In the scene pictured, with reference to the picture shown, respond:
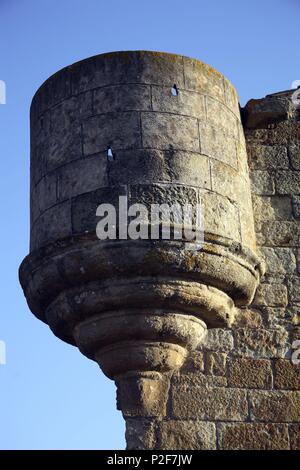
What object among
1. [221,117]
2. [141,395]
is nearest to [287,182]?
[221,117]

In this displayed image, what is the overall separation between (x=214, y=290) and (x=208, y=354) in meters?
0.40

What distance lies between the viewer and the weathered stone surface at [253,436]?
17.4 feet

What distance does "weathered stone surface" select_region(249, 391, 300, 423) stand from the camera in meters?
5.41

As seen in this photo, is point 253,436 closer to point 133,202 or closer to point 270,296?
point 270,296

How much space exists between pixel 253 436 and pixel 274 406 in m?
0.21

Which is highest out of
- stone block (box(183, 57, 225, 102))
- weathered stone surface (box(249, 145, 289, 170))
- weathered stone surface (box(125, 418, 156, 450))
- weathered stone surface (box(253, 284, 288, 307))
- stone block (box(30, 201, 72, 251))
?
stone block (box(183, 57, 225, 102))

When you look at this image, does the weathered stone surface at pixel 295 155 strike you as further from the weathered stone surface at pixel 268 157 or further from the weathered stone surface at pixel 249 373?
the weathered stone surface at pixel 249 373

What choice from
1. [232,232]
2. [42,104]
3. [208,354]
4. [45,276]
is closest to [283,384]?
[208,354]

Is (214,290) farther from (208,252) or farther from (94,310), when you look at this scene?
(94,310)

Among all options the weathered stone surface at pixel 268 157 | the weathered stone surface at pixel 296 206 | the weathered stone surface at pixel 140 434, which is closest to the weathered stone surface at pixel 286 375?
the weathered stone surface at pixel 140 434

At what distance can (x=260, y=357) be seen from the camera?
557cm

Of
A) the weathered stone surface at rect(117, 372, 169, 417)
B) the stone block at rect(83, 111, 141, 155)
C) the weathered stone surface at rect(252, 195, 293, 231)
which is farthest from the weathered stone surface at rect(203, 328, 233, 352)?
the stone block at rect(83, 111, 141, 155)

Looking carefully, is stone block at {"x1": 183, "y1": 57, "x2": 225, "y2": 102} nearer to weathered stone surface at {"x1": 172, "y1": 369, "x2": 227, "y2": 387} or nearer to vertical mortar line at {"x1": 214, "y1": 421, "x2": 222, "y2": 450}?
weathered stone surface at {"x1": 172, "y1": 369, "x2": 227, "y2": 387}

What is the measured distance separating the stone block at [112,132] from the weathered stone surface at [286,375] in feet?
4.77
